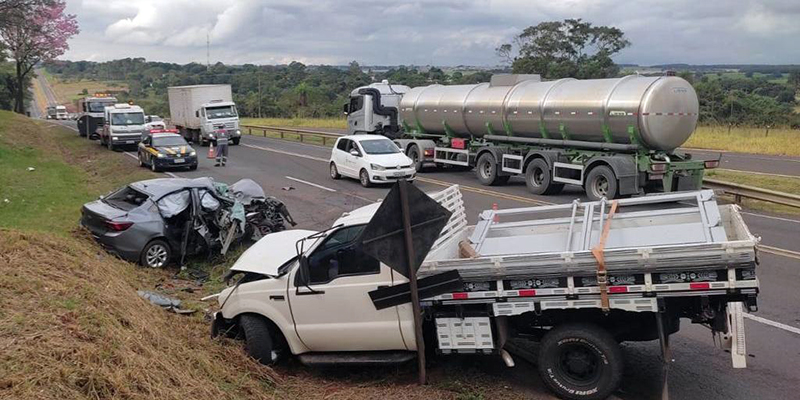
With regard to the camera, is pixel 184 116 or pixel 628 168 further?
pixel 184 116

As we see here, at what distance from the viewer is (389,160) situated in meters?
21.0

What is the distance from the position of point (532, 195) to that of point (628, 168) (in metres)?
3.27

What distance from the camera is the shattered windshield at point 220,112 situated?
3741 cm

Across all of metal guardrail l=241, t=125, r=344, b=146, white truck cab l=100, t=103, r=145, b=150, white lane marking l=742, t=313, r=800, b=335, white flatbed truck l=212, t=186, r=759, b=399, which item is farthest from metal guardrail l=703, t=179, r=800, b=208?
white truck cab l=100, t=103, r=145, b=150

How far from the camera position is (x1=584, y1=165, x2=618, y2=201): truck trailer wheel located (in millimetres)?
17109

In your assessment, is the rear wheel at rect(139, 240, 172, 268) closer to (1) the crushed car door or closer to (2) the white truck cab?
(1) the crushed car door

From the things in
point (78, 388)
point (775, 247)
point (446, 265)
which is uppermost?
point (446, 265)

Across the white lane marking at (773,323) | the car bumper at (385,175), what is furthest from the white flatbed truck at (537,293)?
the car bumper at (385,175)

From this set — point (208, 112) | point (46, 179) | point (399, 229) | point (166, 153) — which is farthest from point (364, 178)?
point (208, 112)

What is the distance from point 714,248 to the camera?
5406 mm

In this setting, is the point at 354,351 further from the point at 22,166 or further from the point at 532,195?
the point at 22,166

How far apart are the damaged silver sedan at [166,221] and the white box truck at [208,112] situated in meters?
24.9

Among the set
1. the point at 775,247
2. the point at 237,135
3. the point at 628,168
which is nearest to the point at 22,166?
the point at 237,135

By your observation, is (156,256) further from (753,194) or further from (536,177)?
(753,194)
